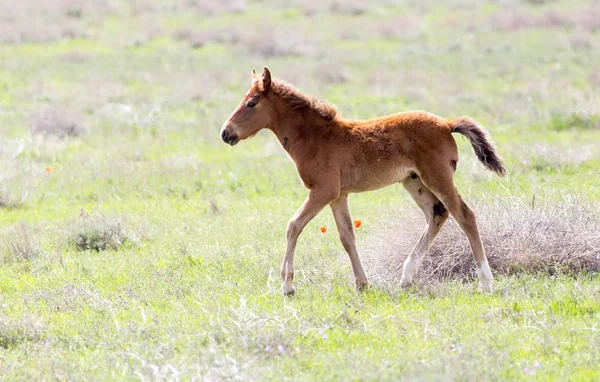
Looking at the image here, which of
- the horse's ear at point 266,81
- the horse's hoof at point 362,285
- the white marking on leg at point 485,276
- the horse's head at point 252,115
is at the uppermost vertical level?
the horse's ear at point 266,81

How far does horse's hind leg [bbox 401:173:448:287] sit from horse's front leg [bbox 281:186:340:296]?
84 centimetres

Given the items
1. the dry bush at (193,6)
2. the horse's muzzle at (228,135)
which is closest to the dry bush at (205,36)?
the dry bush at (193,6)

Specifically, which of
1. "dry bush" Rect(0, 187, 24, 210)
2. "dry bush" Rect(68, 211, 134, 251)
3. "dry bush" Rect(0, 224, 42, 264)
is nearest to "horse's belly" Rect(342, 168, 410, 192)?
"dry bush" Rect(68, 211, 134, 251)

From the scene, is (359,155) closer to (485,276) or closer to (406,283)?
(406,283)

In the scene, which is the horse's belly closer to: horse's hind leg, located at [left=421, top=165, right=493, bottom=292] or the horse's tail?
horse's hind leg, located at [left=421, top=165, right=493, bottom=292]

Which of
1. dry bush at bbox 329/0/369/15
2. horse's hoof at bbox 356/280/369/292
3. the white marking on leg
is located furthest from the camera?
dry bush at bbox 329/0/369/15

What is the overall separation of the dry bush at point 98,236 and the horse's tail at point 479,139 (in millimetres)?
4076

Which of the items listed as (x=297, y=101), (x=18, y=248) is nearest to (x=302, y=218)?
(x=297, y=101)

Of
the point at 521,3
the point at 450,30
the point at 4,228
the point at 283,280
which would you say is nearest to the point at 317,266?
the point at 283,280

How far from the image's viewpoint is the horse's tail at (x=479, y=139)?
8219mm

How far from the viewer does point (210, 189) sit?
44.0 feet

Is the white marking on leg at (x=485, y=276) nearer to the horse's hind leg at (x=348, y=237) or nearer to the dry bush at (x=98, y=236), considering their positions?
the horse's hind leg at (x=348, y=237)

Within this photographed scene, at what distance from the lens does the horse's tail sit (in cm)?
822

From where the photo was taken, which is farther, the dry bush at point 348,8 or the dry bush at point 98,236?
the dry bush at point 348,8
